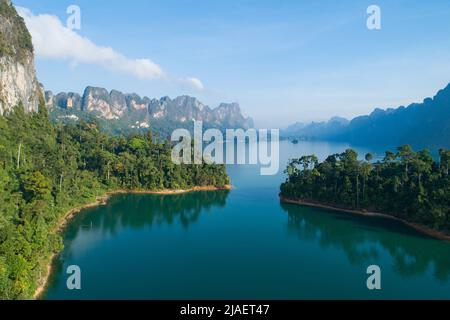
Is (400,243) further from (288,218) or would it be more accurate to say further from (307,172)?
(307,172)

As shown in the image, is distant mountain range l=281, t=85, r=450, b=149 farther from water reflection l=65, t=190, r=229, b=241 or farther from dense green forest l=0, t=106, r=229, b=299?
dense green forest l=0, t=106, r=229, b=299

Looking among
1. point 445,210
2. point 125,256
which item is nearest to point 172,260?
point 125,256

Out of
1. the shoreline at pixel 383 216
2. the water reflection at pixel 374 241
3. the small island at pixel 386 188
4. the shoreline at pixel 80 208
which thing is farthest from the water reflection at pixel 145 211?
the water reflection at pixel 374 241

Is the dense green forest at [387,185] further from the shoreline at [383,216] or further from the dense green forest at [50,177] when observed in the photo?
the dense green forest at [50,177]

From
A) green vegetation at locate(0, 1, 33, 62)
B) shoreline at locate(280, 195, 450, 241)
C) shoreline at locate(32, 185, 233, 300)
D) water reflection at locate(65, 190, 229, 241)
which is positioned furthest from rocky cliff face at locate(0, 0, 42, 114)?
shoreline at locate(280, 195, 450, 241)
